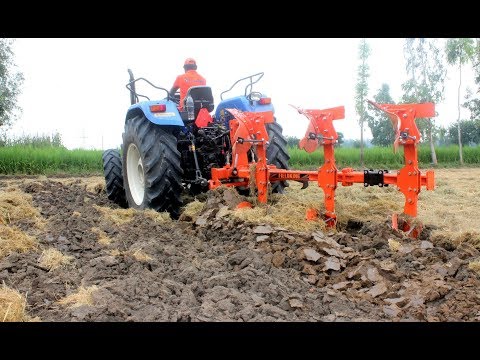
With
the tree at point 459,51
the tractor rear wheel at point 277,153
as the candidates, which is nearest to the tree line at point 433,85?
the tree at point 459,51

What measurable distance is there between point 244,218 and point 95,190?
4.59m

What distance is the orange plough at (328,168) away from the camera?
483cm

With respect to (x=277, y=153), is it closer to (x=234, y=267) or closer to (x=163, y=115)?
(x=163, y=115)

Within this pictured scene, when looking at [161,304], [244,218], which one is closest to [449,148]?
[244,218]

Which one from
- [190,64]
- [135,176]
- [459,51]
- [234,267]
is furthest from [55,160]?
[459,51]

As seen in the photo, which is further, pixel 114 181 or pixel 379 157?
pixel 379 157

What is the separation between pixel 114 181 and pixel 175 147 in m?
2.02

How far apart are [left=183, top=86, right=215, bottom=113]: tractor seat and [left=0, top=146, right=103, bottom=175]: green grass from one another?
1186cm

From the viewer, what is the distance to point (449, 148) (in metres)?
27.5

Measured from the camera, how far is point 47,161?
1878 cm

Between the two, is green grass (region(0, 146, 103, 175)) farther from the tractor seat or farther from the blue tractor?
the tractor seat

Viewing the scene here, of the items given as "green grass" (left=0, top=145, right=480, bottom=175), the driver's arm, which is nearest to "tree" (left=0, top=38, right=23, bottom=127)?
"green grass" (left=0, top=145, right=480, bottom=175)

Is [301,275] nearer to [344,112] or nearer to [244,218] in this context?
[244,218]
